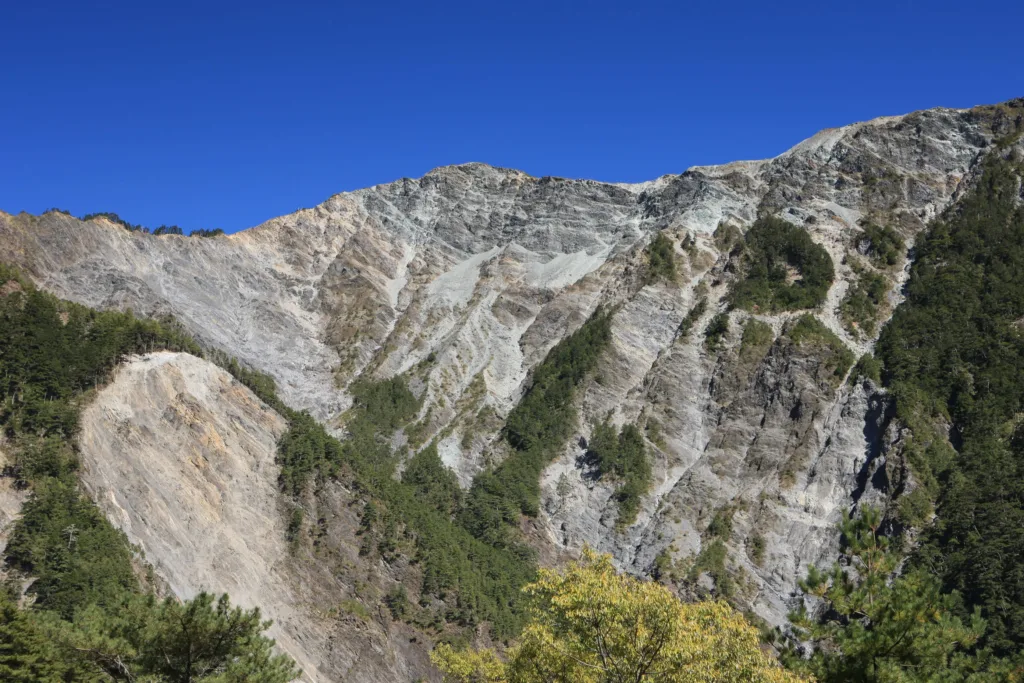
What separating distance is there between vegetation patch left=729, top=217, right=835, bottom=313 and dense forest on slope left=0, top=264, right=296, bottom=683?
253 ft

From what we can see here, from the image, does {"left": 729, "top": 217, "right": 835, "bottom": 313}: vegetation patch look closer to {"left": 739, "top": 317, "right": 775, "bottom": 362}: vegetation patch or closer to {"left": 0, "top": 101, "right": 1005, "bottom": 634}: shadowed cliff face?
{"left": 0, "top": 101, "right": 1005, "bottom": 634}: shadowed cliff face

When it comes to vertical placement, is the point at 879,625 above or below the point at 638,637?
above

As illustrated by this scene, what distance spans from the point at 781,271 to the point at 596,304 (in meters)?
29.3

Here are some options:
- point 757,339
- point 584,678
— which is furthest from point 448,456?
point 584,678

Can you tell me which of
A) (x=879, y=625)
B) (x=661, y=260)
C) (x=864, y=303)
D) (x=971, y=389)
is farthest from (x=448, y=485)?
(x=879, y=625)

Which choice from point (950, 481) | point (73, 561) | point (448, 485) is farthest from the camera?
point (448, 485)

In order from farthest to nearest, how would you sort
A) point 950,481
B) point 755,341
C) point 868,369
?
1. point 755,341
2. point 868,369
3. point 950,481

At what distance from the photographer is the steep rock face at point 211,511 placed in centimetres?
5781

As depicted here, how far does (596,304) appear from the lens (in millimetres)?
128875

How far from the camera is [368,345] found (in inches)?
5143

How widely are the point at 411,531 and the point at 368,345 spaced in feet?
201

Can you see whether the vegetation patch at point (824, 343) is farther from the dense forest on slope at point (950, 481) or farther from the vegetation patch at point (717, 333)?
the vegetation patch at point (717, 333)

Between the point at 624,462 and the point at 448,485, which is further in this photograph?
the point at 624,462

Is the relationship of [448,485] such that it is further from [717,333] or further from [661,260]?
[661,260]
